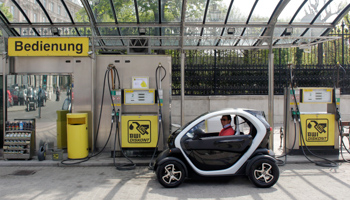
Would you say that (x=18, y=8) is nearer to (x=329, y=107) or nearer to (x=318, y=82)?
(x=329, y=107)

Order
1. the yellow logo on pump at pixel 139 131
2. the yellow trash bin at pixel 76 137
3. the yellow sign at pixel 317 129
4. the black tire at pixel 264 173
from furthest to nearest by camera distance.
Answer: the yellow sign at pixel 317 129
the yellow logo on pump at pixel 139 131
the yellow trash bin at pixel 76 137
the black tire at pixel 264 173

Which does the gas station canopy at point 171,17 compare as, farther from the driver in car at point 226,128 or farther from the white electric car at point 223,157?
the white electric car at point 223,157

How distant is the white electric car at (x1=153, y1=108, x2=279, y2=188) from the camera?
5922 millimetres

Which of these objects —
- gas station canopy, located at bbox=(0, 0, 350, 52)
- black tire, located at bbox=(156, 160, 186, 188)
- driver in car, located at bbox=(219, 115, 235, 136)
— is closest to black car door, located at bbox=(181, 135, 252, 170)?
driver in car, located at bbox=(219, 115, 235, 136)

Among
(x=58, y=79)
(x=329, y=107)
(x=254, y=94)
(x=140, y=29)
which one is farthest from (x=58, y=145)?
(x=254, y=94)

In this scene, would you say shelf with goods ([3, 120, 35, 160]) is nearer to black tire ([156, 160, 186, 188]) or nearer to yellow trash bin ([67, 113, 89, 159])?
yellow trash bin ([67, 113, 89, 159])

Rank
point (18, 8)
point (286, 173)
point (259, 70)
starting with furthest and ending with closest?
1. point (259, 70)
2. point (18, 8)
3. point (286, 173)

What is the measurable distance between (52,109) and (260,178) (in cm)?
637

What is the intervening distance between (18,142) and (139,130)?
10.7ft

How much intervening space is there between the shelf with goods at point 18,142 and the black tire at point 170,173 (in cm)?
434

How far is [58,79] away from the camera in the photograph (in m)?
9.20

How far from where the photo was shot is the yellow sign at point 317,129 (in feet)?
27.9

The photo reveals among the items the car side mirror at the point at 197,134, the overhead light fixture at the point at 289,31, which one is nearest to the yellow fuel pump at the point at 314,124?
the overhead light fixture at the point at 289,31

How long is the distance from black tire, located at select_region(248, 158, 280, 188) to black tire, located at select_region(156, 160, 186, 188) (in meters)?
1.33
